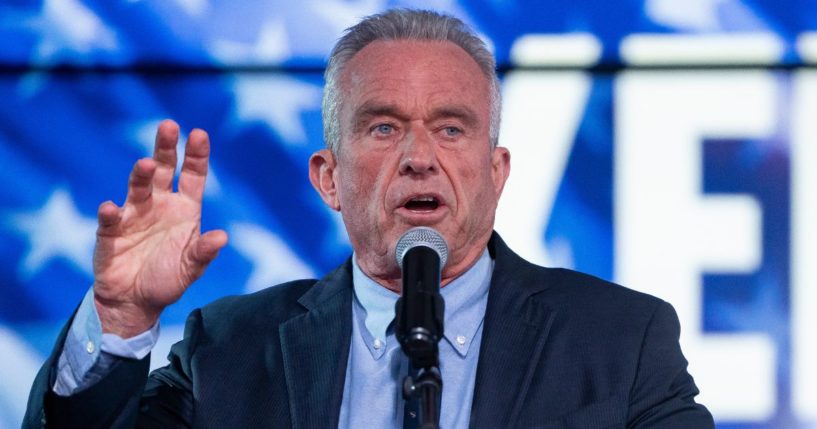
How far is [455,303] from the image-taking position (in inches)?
93.0

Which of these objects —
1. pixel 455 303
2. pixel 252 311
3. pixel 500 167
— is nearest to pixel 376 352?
pixel 455 303

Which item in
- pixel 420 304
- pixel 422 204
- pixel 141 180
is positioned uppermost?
pixel 422 204

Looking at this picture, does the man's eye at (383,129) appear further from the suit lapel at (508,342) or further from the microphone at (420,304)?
the microphone at (420,304)

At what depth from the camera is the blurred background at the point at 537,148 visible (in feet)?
9.51

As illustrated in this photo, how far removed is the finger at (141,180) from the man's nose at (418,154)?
528 millimetres

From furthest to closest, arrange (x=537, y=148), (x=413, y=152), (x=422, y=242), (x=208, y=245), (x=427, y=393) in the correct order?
1. (x=537, y=148)
2. (x=413, y=152)
3. (x=208, y=245)
4. (x=422, y=242)
5. (x=427, y=393)

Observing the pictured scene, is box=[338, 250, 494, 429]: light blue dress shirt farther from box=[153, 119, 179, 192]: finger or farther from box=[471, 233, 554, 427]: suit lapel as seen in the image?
box=[153, 119, 179, 192]: finger

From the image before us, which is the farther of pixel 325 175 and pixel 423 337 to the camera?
pixel 325 175

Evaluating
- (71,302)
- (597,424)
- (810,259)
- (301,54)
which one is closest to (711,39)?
(810,259)

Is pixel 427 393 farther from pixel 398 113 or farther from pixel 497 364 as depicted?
pixel 398 113

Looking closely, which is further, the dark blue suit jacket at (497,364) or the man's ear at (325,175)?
the man's ear at (325,175)

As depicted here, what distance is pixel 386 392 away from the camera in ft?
7.29

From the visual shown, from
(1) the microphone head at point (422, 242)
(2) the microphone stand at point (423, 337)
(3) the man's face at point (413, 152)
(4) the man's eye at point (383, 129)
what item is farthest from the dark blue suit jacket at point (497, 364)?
(2) the microphone stand at point (423, 337)

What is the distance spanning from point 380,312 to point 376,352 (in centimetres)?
11
